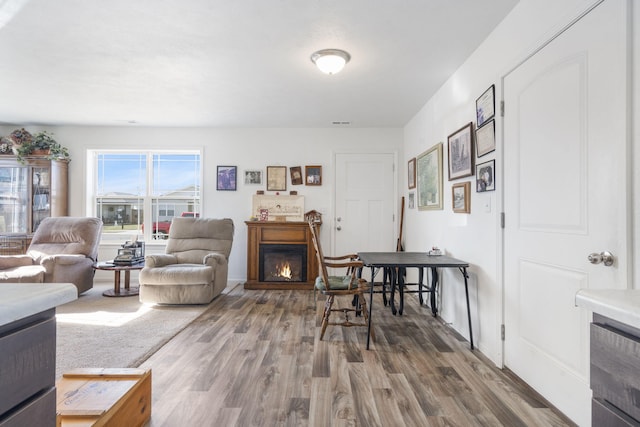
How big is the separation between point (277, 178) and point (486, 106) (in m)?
3.44

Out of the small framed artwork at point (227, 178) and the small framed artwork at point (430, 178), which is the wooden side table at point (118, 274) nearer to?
the small framed artwork at point (227, 178)

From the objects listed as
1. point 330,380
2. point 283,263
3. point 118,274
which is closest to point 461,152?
point 330,380

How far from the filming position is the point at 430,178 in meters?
4.04

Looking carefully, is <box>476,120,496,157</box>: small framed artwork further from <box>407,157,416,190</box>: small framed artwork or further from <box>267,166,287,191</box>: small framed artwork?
<box>267,166,287,191</box>: small framed artwork

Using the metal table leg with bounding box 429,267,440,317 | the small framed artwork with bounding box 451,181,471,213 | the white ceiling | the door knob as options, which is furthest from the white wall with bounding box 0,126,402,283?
the door knob

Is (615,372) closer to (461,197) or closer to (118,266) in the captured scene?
(461,197)

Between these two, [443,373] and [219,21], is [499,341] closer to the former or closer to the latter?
[443,373]

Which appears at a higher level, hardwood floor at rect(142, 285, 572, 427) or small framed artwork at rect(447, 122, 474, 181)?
small framed artwork at rect(447, 122, 474, 181)

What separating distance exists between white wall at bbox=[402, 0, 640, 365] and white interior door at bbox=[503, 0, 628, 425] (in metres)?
0.09

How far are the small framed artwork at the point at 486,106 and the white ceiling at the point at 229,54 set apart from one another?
1.53 ft

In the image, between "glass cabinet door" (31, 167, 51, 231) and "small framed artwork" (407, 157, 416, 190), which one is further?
"glass cabinet door" (31, 167, 51, 231)

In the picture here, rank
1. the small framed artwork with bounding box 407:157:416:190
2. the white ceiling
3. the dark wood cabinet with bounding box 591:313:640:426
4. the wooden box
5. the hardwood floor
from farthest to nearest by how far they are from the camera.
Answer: the small framed artwork with bounding box 407:157:416:190 → the white ceiling → the hardwood floor → the wooden box → the dark wood cabinet with bounding box 591:313:640:426

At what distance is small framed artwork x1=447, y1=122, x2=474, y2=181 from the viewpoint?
115 inches

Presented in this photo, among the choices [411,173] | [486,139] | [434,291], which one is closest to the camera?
[486,139]
